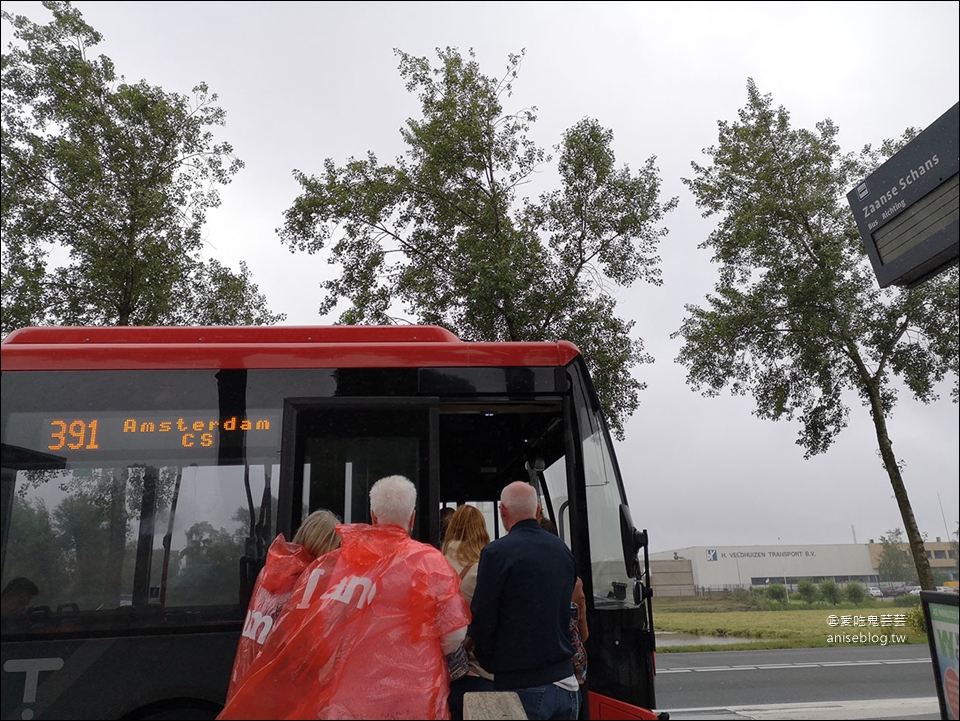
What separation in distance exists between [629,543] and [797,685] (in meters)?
9.61

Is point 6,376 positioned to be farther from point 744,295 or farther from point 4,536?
point 744,295

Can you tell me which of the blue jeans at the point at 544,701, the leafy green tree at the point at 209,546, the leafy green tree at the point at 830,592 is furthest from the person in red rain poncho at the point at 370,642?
the leafy green tree at the point at 830,592

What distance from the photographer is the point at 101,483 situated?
4.73 meters

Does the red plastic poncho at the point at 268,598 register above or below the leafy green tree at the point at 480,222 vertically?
below

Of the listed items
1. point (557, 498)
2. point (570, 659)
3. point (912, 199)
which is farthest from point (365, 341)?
point (912, 199)

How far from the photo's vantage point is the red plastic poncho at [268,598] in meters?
3.92

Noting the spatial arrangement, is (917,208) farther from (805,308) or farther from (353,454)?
(805,308)

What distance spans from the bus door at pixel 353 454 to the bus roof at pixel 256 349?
0.31 meters

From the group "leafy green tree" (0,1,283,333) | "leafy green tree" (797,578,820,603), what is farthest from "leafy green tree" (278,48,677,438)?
"leafy green tree" (797,578,820,603)

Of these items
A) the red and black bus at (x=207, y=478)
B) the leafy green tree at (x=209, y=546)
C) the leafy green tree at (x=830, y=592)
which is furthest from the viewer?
the leafy green tree at (x=830, y=592)

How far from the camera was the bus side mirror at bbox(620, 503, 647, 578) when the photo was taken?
5137 millimetres

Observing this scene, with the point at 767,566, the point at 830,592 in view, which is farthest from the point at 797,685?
the point at 767,566

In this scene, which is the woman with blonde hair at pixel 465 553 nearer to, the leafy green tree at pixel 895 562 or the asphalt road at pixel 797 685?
the asphalt road at pixel 797 685

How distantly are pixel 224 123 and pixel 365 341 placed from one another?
12090 millimetres
